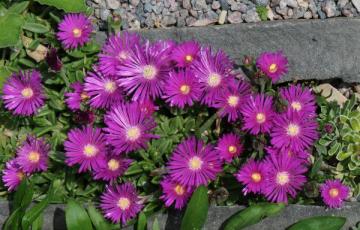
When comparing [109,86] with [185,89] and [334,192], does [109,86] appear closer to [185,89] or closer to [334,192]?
[185,89]

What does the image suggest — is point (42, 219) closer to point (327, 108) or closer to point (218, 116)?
point (218, 116)

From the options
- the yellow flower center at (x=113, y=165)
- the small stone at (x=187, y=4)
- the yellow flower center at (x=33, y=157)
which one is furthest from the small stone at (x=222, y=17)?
the yellow flower center at (x=33, y=157)

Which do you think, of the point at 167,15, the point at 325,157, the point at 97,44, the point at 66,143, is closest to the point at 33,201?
the point at 66,143

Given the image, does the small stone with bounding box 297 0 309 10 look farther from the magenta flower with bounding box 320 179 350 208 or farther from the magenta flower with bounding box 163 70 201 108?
the magenta flower with bounding box 320 179 350 208

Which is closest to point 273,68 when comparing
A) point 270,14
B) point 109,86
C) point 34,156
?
point 270,14

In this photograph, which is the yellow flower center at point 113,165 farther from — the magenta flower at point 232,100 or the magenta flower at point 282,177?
the magenta flower at point 282,177

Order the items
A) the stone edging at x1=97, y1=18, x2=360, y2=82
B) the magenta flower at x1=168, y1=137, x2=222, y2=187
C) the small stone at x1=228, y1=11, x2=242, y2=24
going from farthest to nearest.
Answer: the small stone at x1=228, y1=11, x2=242, y2=24 < the stone edging at x1=97, y1=18, x2=360, y2=82 < the magenta flower at x1=168, y1=137, x2=222, y2=187

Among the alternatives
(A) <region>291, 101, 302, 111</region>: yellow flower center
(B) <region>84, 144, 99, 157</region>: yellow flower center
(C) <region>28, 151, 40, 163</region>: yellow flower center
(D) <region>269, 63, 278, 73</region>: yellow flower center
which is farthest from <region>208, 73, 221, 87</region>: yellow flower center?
(C) <region>28, 151, 40, 163</region>: yellow flower center
